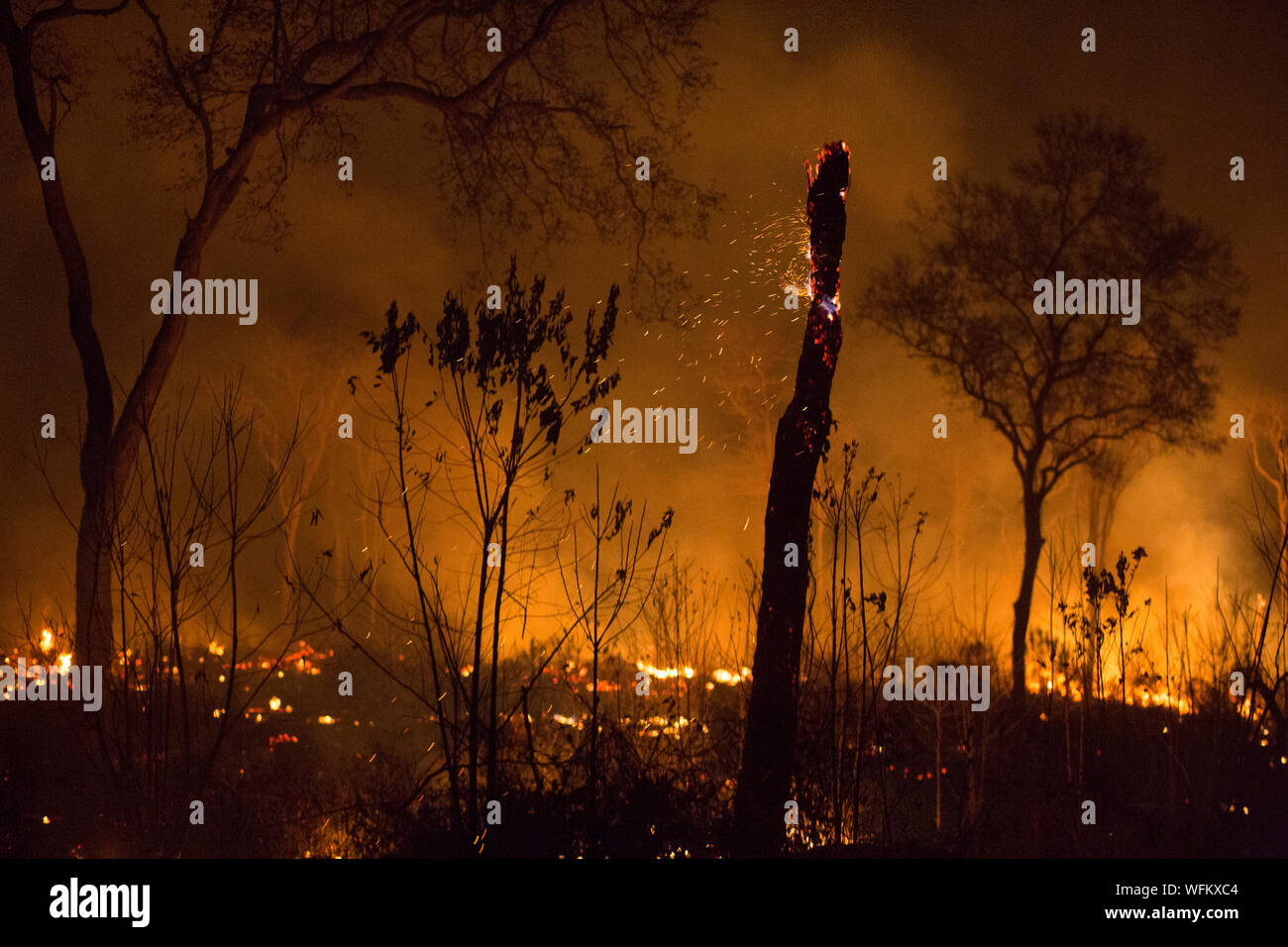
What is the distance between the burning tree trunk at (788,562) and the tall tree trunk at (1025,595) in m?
6.94

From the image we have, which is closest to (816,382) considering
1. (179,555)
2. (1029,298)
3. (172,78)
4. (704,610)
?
(704,610)

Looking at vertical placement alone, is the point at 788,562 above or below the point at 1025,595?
above

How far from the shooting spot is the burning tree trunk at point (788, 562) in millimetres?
6191

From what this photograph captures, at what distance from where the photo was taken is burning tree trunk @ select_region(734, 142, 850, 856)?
6191 mm

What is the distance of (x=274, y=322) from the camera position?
22516mm

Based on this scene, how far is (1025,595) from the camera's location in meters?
13.6

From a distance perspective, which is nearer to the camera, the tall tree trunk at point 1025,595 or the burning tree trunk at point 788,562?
the burning tree trunk at point 788,562

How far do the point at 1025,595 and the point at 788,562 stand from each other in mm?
8443

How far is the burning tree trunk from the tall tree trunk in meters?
6.94

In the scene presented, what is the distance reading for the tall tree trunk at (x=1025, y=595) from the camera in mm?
12961

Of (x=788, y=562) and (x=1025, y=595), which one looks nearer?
(x=788, y=562)

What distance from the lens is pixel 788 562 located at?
6.34 m
